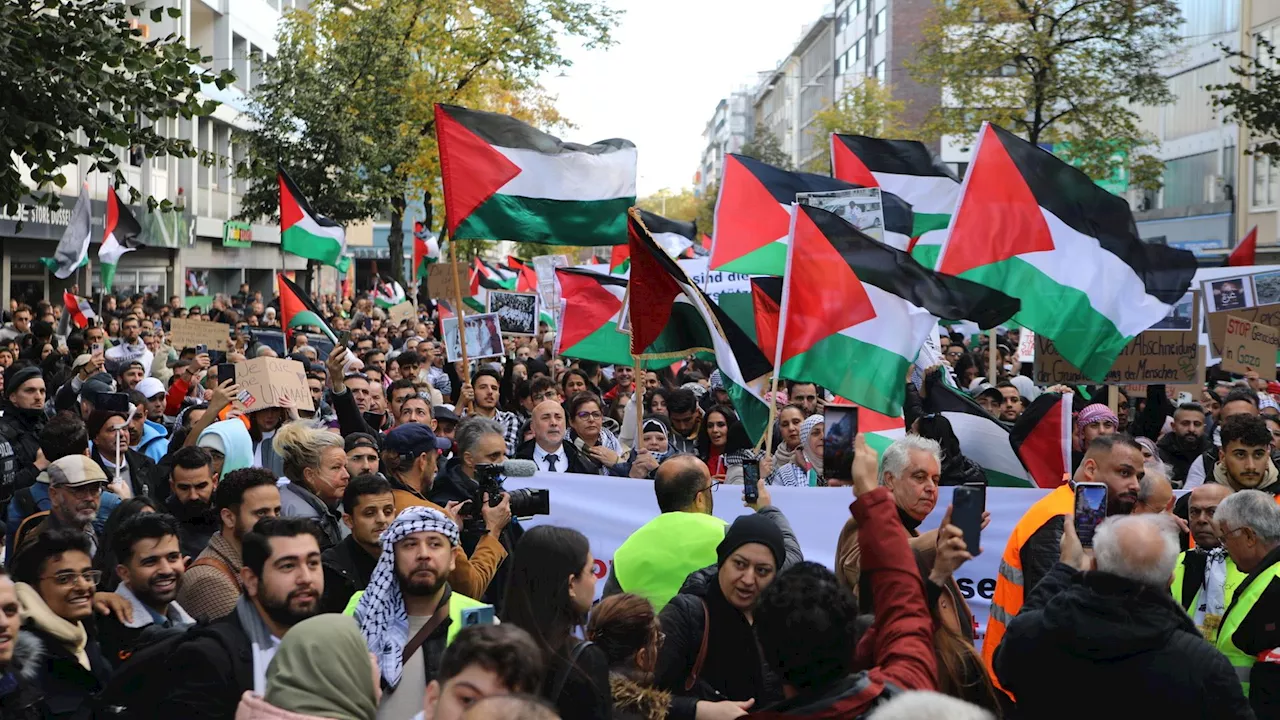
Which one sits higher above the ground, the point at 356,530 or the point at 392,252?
the point at 392,252

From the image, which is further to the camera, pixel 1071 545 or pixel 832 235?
pixel 832 235

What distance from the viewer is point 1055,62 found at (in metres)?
31.5

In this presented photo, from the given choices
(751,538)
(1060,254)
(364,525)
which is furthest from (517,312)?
(751,538)

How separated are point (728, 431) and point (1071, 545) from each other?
5.17 m

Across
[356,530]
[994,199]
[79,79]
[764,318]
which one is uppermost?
[79,79]

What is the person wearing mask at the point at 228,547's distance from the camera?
5008 mm

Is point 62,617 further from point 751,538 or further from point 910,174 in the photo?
point 910,174

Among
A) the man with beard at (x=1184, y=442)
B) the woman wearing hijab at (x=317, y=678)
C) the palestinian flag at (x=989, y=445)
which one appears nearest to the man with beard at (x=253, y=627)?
Answer: the woman wearing hijab at (x=317, y=678)

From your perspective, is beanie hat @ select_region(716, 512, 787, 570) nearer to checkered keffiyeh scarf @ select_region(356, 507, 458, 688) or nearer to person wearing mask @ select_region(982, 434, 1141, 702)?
checkered keffiyeh scarf @ select_region(356, 507, 458, 688)

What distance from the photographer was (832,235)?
8352mm

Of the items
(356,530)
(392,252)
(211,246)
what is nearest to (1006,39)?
(392,252)

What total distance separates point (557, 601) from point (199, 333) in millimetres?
9850

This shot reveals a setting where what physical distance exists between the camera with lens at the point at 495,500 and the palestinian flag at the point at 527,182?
418cm

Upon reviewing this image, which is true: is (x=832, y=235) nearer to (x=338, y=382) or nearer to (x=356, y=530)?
(x=338, y=382)
